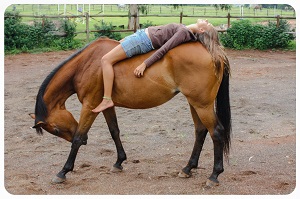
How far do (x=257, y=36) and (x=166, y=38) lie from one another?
1312cm

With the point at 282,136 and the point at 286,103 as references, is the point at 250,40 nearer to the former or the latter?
the point at 286,103

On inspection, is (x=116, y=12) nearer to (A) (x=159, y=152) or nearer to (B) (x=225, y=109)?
(A) (x=159, y=152)

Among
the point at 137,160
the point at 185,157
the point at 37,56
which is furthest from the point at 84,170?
the point at 37,56

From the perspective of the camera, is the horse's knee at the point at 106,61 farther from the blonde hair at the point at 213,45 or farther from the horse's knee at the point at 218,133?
the horse's knee at the point at 218,133

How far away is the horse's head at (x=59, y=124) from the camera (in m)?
5.02

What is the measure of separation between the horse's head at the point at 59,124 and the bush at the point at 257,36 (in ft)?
42.7

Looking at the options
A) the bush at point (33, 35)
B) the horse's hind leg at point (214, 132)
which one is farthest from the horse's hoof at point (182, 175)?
the bush at point (33, 35)

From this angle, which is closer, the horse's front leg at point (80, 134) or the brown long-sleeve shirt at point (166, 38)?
the brown long-sleeve shirt at point (166, 38)

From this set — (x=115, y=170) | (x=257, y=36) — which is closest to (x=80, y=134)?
(x=115, y=170)

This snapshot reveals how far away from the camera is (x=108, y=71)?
4742mm

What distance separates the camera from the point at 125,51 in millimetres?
4777

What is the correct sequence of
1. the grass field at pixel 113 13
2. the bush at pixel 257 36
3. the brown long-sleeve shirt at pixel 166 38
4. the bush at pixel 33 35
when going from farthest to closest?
the grass field at pixel 113 13 < the bush at pixel 257 36 < the bush at pixel 33 35 < the brown long-sleeve shirt at pixel 166 38

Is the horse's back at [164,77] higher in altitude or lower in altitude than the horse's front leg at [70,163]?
higher

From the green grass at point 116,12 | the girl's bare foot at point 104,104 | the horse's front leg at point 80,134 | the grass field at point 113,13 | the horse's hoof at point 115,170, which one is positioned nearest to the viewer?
the girl's bare foot at point 104,104
